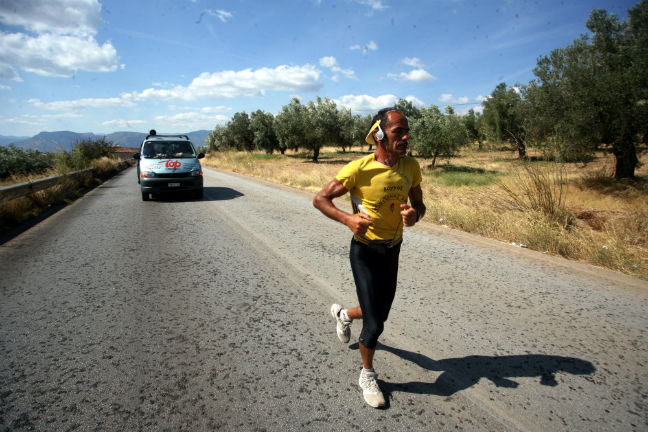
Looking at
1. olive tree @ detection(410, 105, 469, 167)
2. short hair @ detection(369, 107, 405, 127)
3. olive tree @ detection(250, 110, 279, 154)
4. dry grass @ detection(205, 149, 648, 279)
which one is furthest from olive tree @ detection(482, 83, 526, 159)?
short hair @ detection(369, 107, 405, 127)

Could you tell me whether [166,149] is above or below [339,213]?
above

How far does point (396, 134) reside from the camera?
2.13 metres

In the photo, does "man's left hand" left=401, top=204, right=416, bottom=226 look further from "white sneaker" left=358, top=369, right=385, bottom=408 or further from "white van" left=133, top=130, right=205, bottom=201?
"white van" left=133, top=130, right=205, bottom=201

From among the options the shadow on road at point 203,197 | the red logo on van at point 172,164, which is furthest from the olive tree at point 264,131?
the red logo on van at point 172,164

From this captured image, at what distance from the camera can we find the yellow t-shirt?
2.17 m

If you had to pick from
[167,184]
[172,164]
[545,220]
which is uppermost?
[172,164]

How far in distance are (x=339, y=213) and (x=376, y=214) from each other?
0.24 meters

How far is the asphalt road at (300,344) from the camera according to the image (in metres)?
2.07

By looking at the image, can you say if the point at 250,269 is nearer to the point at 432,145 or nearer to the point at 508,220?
the point at 508,220

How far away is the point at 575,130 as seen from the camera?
13641 mm

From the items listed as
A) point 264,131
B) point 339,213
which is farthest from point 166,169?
point 264,131

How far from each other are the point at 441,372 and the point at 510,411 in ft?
1.60

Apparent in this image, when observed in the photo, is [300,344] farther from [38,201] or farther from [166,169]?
[38,201]

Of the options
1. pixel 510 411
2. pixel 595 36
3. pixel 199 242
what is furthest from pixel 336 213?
pixel 595 36
